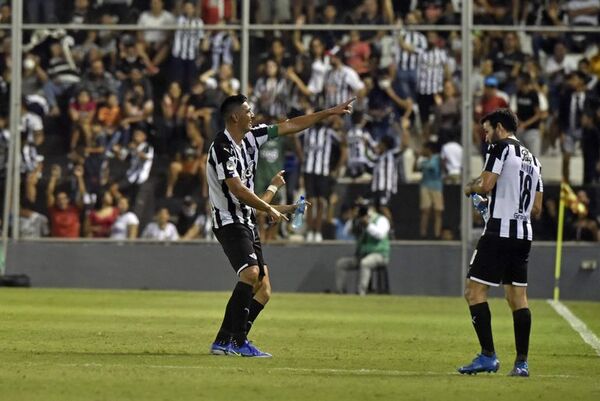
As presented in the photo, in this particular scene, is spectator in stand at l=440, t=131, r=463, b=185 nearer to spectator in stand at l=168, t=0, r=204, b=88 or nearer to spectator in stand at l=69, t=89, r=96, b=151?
spectator in stand at l=168, t=0, r=204, b=88

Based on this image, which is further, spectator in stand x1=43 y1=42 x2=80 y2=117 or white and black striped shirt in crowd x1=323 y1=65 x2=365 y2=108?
spectator in stand x1=43 y1=42 x2=80 y2=117

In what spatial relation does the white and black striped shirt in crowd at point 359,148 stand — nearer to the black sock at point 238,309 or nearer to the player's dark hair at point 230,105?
the player's dark hair at point 230,105

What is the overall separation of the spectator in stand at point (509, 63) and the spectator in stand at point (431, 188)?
1.60m

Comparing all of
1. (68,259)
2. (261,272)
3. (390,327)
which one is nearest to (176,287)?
(68,259)

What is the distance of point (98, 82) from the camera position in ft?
84.1

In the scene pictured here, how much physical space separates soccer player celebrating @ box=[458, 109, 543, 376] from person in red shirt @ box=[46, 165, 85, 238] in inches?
591

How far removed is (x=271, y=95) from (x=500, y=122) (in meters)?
14.1

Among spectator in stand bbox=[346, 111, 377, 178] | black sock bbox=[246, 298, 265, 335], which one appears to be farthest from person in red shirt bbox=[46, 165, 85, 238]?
black sock bbox=[246, 298, 265, 335]

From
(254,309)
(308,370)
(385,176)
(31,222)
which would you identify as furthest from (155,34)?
(308,370)

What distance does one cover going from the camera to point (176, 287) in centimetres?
2492

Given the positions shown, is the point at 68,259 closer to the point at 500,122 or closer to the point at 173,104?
the point at 173,104

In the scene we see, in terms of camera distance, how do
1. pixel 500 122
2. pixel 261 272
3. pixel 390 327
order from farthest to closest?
pixel 390 327, pixel 261 272, pixel 500 122

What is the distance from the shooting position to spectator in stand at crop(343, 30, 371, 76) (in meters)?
25.1

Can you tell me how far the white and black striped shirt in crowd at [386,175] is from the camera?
24.7m
